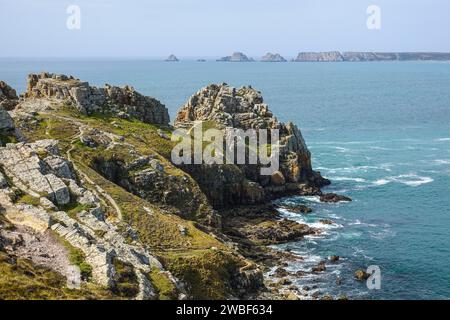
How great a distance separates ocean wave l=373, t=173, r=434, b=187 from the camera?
121m

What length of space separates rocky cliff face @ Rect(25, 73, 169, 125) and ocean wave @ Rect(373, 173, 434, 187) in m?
51.8

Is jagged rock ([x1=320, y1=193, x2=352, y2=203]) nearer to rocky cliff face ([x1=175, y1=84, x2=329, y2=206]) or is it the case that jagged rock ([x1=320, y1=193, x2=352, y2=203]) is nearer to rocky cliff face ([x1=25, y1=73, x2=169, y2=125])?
rocky cliff face ([x1=175, y1=84, x2=329, y2=206])

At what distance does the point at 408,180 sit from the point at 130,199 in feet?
236

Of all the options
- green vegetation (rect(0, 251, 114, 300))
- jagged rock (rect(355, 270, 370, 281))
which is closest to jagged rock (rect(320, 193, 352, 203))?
jagged rock (rect(355, 270, 370, 281))

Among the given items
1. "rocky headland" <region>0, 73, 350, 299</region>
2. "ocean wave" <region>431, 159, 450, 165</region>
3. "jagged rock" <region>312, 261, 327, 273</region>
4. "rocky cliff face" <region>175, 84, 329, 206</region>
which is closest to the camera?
"rocky headland" <region>0, 73, 350, 299</region>

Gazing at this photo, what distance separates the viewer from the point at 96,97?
120 m

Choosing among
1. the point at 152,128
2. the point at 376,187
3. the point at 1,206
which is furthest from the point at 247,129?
the point at 1,206

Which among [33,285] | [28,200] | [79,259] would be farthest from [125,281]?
[28,200]

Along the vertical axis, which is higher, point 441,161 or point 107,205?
point 107,205

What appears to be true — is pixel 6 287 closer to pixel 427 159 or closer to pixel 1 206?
pixel 1 206

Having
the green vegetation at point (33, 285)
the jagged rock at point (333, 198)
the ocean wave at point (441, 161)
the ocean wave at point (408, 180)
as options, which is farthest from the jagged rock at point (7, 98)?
the ocean wave at point (441, 161)

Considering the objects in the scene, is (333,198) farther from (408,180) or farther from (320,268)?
(320,268)

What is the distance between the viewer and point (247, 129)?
132 meters

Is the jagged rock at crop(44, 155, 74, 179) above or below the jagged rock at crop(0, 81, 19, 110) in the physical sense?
below
